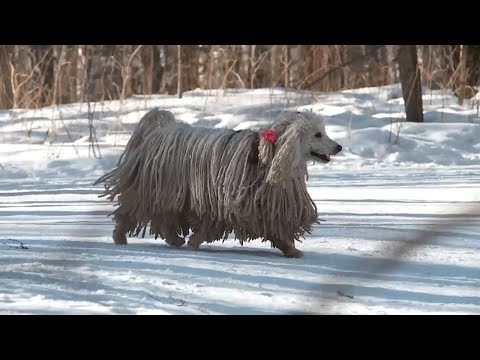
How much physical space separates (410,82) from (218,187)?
8610 millimetres

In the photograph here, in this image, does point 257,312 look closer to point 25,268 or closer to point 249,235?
point 25,268

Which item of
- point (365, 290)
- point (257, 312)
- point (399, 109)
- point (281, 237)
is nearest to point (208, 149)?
point (281, 237)

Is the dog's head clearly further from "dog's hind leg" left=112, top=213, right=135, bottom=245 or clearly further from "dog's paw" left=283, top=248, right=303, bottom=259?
"dog's hind leg" left=112, top=213, right=135, bottom=245

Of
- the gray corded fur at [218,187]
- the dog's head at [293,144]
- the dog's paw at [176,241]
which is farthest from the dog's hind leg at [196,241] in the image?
the dog's head at [293,144]

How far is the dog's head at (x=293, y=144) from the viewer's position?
6.32 metres

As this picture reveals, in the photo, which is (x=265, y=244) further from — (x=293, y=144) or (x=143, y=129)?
(x=143, y=129)

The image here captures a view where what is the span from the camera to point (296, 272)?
5.59m

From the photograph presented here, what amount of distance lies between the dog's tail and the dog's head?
959 millimetres

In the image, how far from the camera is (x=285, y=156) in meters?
6.29

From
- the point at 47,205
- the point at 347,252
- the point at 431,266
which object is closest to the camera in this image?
the point at 431,266

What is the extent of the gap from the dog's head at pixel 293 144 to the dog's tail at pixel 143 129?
96 cm
